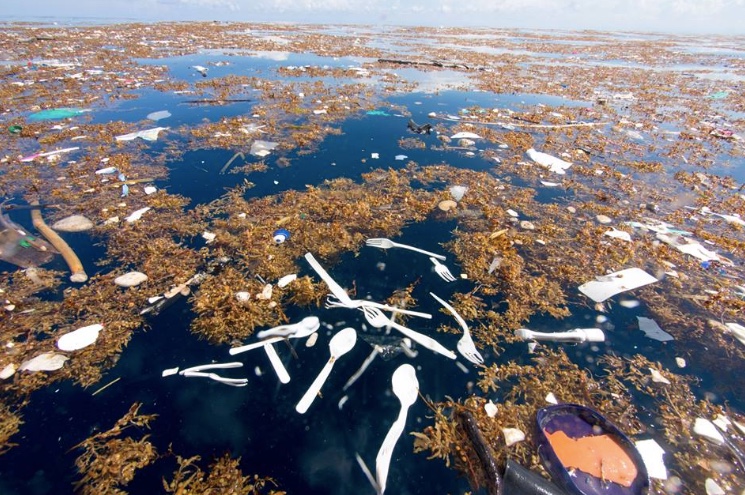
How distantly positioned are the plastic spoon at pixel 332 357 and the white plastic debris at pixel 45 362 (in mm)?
2590

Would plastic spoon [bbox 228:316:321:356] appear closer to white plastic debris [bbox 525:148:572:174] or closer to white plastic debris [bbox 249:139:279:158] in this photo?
white plastic debris [bbox 249:139:279:158]

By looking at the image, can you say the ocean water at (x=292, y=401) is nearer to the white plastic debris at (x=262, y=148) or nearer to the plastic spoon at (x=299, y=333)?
the plastic spoon at (x=299, y=333)

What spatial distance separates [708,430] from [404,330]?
305cm

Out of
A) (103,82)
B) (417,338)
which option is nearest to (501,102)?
(417,338)

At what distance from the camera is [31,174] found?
6805 millimetres

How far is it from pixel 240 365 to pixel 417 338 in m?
2.02

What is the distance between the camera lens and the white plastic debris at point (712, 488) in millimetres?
2576

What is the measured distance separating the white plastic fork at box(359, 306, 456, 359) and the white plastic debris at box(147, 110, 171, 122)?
34.6 ft

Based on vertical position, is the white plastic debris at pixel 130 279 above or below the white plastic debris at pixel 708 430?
above

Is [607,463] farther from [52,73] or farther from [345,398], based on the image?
[52,73]

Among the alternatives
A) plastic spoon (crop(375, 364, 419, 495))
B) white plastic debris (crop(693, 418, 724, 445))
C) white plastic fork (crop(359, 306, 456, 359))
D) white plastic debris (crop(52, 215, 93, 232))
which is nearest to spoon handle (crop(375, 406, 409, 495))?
plastic spoon (crop(375, 364, 419, 495))

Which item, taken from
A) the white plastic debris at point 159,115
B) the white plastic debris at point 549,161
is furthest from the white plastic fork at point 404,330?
the white plastic debris at point 159,115

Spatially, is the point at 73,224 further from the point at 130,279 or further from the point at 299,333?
the point at 299,333

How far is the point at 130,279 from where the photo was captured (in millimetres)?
4289
